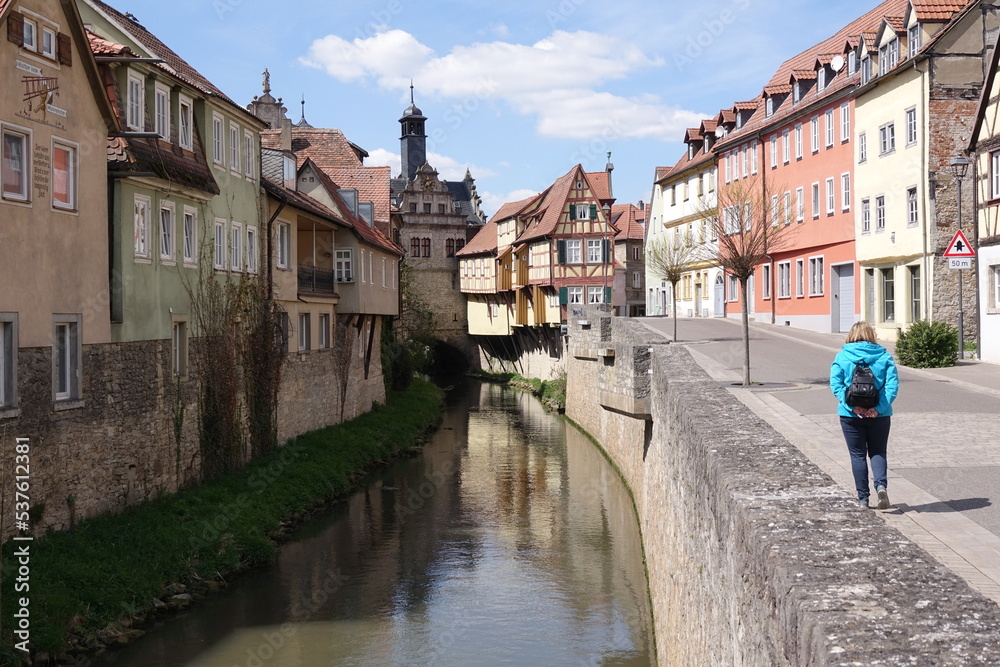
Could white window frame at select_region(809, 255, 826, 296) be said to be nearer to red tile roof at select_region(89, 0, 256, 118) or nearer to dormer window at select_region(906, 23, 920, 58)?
dormer window at select_region(906, 23, 920, 58)

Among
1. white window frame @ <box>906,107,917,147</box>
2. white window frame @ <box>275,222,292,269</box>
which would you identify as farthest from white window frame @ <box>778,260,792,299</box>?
white window frame @ <box>275,222,292,269</box>

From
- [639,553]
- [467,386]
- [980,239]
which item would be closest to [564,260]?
[467,386]

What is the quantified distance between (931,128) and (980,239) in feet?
15.3

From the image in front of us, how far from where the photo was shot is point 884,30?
30109mm

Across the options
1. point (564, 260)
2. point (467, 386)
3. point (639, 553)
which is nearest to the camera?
point (639, 553)

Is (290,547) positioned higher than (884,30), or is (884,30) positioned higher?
(884,30)

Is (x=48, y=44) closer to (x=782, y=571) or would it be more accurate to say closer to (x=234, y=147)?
(x=234, y=147)

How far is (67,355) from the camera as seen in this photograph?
1502cm

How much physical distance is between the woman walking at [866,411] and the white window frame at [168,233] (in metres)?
13.4

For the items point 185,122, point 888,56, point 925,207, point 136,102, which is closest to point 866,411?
point 136,102

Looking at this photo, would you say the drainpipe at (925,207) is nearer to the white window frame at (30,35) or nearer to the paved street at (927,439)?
the paved street at (927,439)

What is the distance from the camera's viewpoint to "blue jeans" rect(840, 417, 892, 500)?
8.41 m

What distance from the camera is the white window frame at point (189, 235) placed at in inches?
758

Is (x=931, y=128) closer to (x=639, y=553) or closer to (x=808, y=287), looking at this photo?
(x=808, y=287)
